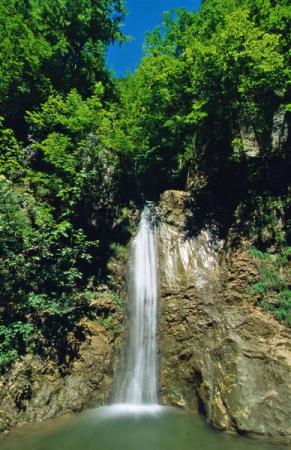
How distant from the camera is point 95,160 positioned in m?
12.9

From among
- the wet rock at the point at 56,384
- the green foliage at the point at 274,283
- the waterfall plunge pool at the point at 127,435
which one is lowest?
the waterfall plunge pool at the point at 127,435

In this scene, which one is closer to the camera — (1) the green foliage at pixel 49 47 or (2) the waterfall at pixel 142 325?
(2) the waterfall at pixel 142 325

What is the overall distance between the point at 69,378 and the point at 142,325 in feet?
9.68

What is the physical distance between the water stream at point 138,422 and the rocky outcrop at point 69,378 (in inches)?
15.5

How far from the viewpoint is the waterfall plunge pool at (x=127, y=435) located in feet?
22.9

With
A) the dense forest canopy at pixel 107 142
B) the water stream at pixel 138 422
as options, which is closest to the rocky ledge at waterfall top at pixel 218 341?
the water stream at pixel 138 422

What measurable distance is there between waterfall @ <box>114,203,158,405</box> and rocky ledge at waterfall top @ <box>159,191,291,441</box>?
0.35 meters

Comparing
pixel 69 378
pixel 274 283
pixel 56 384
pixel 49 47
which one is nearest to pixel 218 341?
pixel 274 283

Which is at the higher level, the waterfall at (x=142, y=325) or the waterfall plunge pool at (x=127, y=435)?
the waterfall at (x=142, y=325)

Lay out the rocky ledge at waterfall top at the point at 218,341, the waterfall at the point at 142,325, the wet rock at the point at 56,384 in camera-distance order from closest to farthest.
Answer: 1. the rocky ledge at waterfall top at the point at 218,341
2. the wet rock at the point at 56,384
3. the waterfall at the point at 142,325

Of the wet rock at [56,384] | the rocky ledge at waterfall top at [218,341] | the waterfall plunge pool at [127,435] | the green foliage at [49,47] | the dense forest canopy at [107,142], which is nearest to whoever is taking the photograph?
the waterfall plunge pool at [127,435]

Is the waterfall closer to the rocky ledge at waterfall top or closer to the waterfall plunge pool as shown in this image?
the rocky ledge at waterfall top

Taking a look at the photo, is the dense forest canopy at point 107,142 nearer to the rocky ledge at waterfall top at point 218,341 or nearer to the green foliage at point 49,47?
the green foliage at point 49,47

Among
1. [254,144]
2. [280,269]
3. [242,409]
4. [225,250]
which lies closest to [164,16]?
[254,144]
